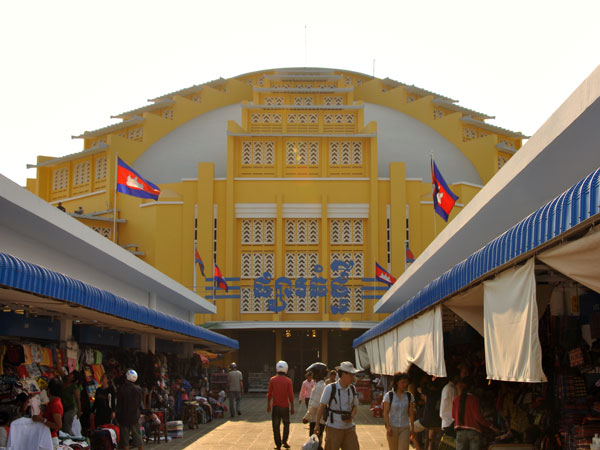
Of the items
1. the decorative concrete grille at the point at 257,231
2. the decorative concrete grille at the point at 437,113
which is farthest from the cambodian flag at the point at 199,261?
the decorative concrete grille at the point at 437,113

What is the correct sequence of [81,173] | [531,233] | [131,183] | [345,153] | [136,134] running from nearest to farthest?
[531,233], [131,183], [345,153], [81,173], [136,134]

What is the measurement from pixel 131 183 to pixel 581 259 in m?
18.7

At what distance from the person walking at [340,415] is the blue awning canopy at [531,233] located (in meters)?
1.77

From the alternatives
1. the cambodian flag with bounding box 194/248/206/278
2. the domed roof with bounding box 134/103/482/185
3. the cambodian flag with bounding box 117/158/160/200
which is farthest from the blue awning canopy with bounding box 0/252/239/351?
the domed roof with bounding box 134/103/482/185

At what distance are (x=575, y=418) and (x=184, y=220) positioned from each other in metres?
30.7

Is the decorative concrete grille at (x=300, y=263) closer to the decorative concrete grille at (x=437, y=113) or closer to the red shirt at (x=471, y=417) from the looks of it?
the decorative concrete grille at (x=437, y=113)

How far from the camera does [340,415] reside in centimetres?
1034

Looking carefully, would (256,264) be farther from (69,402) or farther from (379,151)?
(69,402)

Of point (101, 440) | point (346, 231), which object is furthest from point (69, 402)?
point (346, 231)

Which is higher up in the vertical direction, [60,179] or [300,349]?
[60,179]

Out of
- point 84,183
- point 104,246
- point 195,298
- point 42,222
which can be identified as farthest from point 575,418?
point 84,183

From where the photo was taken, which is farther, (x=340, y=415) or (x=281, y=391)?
(x=281, y=391)

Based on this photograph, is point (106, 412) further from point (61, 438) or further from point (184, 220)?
point (184, 220)

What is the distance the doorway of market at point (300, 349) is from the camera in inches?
1613
